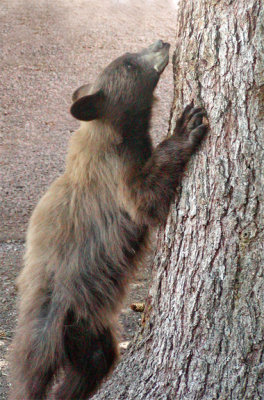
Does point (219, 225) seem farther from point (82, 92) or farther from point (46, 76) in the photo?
point (46, 76)

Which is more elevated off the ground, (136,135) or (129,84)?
(129,84)

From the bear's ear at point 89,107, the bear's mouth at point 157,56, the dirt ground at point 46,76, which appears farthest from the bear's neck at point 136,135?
the dirt ground at point 46,76

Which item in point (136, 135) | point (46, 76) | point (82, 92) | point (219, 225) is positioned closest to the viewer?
point (219, 225)

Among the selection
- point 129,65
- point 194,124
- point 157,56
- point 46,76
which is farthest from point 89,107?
point 46,76

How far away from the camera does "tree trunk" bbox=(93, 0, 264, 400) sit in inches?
132

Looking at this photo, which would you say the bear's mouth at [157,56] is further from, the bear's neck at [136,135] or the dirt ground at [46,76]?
the dirt ground at [46,76]

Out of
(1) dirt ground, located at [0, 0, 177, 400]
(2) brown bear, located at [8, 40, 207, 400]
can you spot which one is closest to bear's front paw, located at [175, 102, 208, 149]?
(2) brown bear, located at [8, 40, 207, 400]

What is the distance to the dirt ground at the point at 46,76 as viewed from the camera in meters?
8.31

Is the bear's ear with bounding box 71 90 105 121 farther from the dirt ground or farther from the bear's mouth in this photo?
the dirt ground

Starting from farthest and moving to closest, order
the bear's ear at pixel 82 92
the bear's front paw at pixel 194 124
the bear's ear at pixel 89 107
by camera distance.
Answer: the bear's ear at pixel 82 92 → the bear's ear at pixel 89 107 → the bear's front paw at pixel 194 124

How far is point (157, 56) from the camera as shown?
184 inches

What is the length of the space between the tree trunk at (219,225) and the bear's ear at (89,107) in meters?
0.82

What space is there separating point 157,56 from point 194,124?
1308 mm

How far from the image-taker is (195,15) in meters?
3.55
